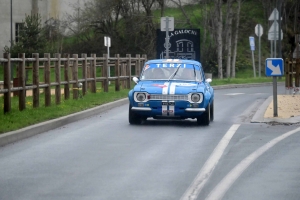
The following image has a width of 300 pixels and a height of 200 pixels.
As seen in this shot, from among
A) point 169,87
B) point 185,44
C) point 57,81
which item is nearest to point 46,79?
point 57,81

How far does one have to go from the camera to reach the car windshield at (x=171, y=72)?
18172 millimetres

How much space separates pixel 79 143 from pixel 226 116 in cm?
681

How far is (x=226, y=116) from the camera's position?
65.3ft

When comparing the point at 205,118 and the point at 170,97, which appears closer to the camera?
the point at 170,97

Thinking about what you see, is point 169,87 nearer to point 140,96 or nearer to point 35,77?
point 140,96

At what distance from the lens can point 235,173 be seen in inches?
412

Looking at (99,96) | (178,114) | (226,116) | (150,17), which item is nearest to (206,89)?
(178,114)

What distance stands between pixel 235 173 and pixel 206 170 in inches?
17.3

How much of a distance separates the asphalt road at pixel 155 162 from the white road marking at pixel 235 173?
0.01 metres

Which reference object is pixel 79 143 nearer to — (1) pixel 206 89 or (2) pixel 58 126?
(2) pixel 58 126

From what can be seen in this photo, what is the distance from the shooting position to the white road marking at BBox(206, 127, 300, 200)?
29.1 ft

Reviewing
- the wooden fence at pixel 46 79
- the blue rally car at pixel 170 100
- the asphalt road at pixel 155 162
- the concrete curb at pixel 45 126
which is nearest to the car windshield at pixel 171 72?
the blue rally car at pixel 170 100

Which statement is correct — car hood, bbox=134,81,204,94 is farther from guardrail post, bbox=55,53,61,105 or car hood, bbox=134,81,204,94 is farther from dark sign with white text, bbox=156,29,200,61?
dark sign with white text, bbox=156,29,200,61

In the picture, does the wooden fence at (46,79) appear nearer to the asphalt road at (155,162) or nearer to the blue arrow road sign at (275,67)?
the asphalt road at (155,162)
